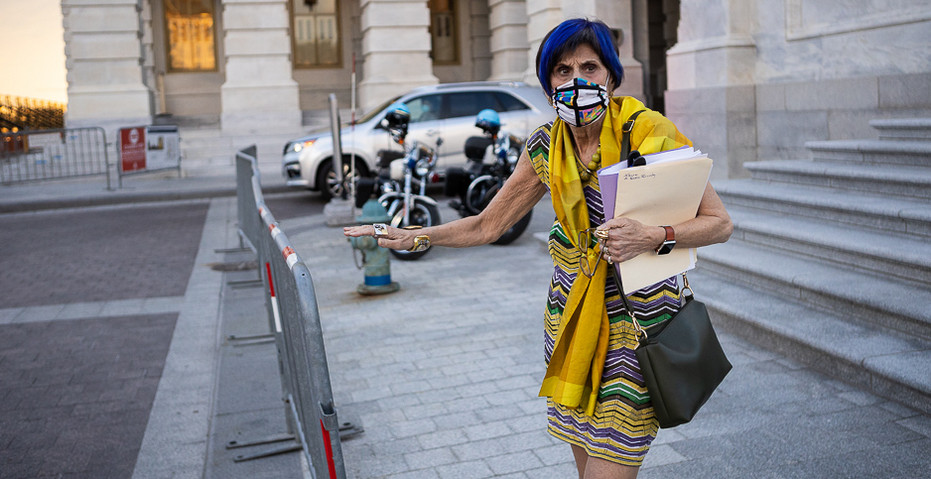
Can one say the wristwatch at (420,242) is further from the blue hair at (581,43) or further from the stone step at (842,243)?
the stone step at (842,243)

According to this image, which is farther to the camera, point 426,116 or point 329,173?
point 329,173

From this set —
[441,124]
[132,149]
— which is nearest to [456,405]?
[441,124]

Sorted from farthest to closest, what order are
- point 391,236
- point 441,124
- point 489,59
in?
1. point 489,59
2. point 441,124
3. point 391,236

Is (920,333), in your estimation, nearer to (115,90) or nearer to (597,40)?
(597,40)

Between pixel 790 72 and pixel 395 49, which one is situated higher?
pixel 395 49

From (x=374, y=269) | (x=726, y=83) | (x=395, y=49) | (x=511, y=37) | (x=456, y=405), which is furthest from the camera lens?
(x=511, y=37)

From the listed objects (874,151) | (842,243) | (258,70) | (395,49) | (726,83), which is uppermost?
(395,49)

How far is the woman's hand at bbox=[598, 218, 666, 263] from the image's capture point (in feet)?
7.86

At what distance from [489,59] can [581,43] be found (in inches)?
1057

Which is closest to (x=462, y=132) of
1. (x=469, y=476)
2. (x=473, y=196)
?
(x=473, y=196)

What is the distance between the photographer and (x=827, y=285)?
5.92 meters

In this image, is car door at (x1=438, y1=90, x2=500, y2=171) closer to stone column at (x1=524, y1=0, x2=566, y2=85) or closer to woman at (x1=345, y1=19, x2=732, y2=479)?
stone column at (x1=524, y1=0, x2=566, y2=85)

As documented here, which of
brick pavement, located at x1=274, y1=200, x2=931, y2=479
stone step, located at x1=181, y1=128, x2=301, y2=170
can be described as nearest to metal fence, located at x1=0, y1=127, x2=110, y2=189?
stone step, located at x1=181, y1=128, x2=301, y2=170

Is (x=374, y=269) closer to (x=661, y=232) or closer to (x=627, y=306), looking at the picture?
(x=627, y=306)
